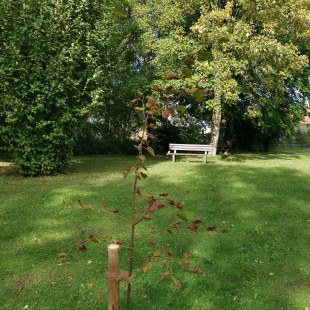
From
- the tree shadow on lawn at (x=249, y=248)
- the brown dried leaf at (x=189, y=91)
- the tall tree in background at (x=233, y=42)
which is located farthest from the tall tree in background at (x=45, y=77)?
the brown dried leaf at (x=189, y=91)

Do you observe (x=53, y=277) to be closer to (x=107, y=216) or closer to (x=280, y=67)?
(x=107, y=216)

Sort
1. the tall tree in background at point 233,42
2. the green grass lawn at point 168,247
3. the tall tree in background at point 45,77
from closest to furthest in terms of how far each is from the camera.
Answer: the green grass lawn at point 168,247, the tall tree in background at point 45,77, the tall tree in background at point 233,42

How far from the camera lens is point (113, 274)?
80.5 inches

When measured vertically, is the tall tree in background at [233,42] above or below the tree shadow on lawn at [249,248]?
above

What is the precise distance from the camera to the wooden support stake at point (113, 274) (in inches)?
78.6

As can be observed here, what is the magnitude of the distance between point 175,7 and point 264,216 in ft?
44.3

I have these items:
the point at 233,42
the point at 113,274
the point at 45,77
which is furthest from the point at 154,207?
the point at 233,42

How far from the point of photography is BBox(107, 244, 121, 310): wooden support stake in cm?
200

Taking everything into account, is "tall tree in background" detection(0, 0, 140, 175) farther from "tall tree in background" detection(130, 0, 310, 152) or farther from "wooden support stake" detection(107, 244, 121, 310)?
"wooden support stake" detection(107, 244, 121, 310)

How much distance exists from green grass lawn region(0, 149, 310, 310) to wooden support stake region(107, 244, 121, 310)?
605mm

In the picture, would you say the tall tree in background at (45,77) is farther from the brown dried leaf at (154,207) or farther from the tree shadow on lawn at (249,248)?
the brown dried leaf at (154,207)

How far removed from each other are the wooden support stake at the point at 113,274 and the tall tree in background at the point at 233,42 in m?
12.4

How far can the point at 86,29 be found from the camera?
1110cm

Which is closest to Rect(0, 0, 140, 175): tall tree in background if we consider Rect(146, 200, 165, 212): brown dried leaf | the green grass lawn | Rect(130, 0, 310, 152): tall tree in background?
the green grass lawn
